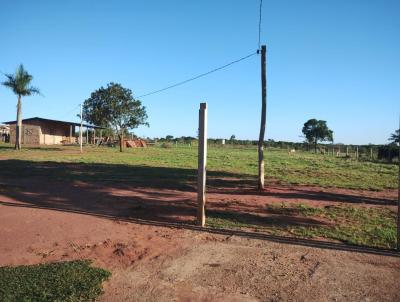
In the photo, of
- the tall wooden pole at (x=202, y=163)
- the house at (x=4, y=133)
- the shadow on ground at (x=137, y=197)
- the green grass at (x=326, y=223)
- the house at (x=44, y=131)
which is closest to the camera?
the green grass at (x=326, y=223)

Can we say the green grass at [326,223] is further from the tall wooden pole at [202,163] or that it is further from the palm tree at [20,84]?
the palm tree at [20,84]

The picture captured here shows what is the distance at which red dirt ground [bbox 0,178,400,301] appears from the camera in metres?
4.71

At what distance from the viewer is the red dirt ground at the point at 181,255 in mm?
4707

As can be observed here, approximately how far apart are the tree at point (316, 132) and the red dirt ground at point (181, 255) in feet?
237

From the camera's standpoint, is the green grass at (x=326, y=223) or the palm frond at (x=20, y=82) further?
the palm frond at (x=20, y=82)

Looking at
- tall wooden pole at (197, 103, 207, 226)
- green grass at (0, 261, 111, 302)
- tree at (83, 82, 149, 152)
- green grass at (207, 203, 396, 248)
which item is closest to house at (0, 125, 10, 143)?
tree at (83, 82, 149, 152)

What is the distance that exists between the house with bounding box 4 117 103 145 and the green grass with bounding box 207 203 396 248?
4384 centimetres

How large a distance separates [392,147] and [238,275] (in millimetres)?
36926

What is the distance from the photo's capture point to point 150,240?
6.76 metres

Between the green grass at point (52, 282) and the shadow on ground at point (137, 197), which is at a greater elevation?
the shadow on ground at point (137, 197)

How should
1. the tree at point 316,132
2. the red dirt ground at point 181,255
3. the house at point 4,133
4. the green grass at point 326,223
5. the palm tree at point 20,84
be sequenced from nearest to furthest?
the red dirt ground at point 181,255 < the green grass at point 326,223 < the palm tree at point 20,84 < the house at point 4,133 < the tree at point 316,132

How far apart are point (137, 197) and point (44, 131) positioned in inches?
1706

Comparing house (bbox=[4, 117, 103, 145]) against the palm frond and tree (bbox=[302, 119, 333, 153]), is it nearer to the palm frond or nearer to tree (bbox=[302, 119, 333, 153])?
the palm frond


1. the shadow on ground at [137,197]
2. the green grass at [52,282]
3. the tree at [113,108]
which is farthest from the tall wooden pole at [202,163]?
the tree at [113,108]
